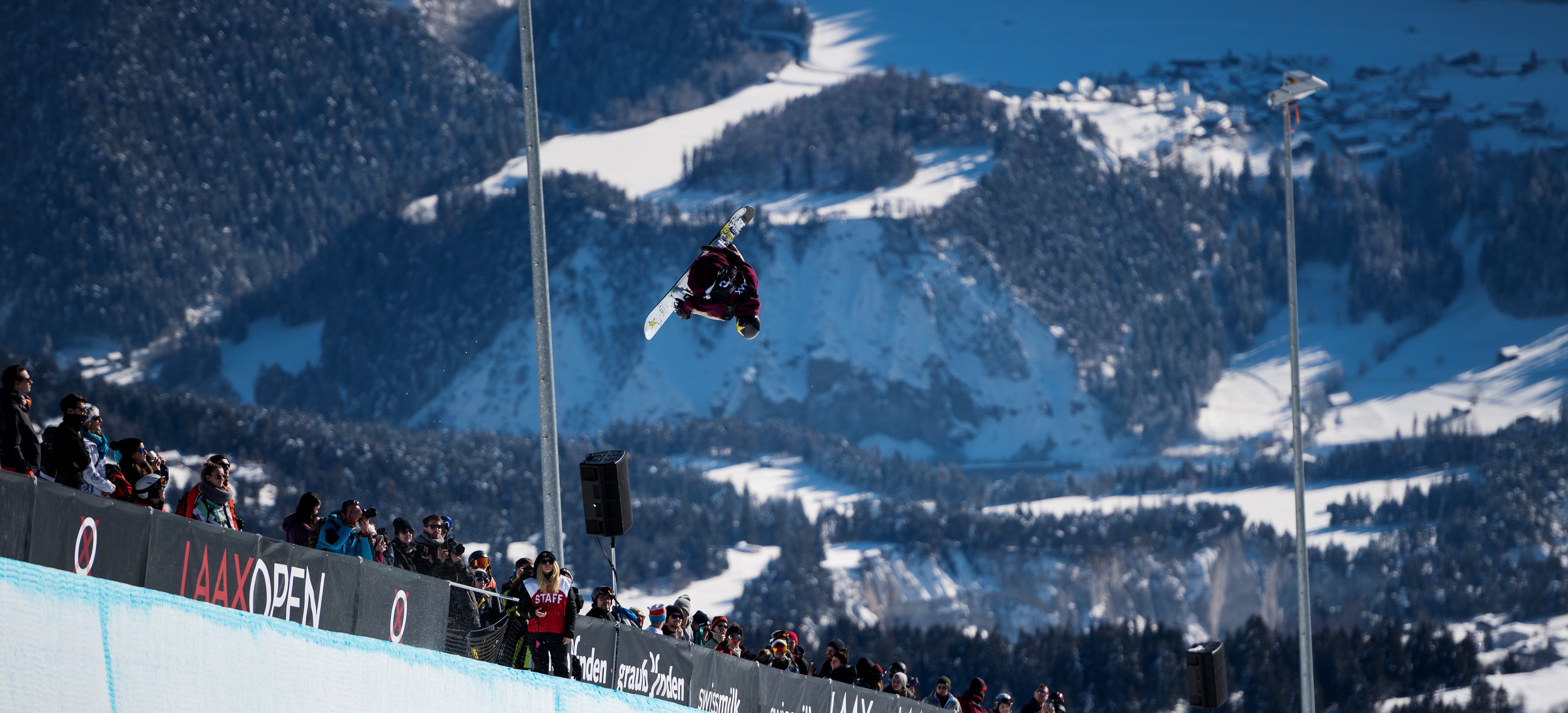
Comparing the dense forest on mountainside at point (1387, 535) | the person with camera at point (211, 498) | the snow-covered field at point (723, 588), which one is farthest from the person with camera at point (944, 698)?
the dense forest on mountainside at point (1387, 535)

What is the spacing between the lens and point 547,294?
1956 cm

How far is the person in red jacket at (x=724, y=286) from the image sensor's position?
2316 cm

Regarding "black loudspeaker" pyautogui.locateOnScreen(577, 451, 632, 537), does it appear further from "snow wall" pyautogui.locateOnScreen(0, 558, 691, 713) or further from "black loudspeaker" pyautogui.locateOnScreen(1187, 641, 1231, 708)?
"black loudspeaker" pyautogui.locateOnScreen(1187, 641, 1231, 708)

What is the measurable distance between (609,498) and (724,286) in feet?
12.2

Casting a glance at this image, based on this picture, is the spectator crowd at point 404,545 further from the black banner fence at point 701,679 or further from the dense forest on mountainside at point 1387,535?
the dense forest on mountainside at point 1387,535


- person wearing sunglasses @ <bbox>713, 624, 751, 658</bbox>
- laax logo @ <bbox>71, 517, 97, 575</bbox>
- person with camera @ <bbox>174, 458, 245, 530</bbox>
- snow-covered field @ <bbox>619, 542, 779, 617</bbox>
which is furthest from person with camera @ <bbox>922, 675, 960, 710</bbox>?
snow-covered field @ <bbox>619, 542, 779, 617</bbox>

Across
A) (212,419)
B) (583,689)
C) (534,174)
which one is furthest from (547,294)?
(212,419)

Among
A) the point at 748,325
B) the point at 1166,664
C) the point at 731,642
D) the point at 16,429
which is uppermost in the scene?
the point at 748,325

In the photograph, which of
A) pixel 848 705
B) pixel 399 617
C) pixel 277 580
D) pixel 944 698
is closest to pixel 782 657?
pixel 848 705

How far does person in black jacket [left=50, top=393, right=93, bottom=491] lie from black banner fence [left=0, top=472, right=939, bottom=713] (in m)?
1.14

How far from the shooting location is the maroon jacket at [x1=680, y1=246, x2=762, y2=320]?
76.0 feet

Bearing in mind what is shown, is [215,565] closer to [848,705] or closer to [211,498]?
[211,498]

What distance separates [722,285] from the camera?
76.6ft

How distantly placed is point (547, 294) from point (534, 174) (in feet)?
4.86
